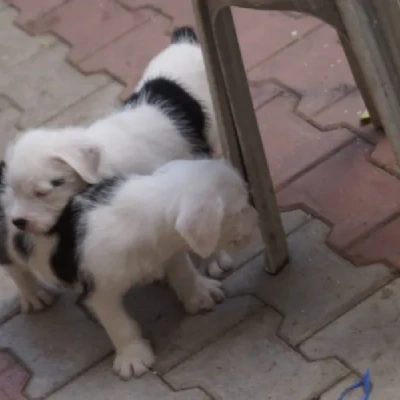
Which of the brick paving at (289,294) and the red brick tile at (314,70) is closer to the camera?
the brick paving at (289,294)

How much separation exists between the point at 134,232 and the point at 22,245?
41 cm

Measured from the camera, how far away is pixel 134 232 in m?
2.46

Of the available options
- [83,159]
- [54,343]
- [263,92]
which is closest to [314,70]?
[263,92]

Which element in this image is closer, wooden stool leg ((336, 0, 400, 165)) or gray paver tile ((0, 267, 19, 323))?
wooden stool leg ((336, 0, 400, 165))

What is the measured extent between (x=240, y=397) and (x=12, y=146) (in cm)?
97

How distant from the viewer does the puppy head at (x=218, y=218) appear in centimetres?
235

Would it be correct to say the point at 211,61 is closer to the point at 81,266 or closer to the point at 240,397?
the point at 81,266

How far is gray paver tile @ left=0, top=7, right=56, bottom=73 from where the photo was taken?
4.23m

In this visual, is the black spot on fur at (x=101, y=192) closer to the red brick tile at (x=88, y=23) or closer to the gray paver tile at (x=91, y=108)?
the gray paver tile at (x=91, y=108)

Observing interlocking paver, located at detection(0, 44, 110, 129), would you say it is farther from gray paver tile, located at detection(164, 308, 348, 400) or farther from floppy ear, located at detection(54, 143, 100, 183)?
gray paver tile, located at detection(164, 308, 348, 400)

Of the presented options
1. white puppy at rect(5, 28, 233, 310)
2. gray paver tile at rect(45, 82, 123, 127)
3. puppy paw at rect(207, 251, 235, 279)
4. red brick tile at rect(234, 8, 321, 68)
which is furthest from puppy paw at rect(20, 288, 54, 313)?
red brick tile at rect(234, 8, 321, 68)

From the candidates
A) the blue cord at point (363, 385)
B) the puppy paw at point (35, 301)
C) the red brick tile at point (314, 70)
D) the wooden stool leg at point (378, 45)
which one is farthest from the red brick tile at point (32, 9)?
the wooden stool leg at point (378, 45)

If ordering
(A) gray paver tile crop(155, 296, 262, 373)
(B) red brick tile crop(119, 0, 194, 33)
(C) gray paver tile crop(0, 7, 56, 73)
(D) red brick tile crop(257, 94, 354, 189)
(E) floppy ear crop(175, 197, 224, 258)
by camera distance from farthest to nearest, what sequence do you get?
(C) gray paver tile crop(0, 7, 56, 73) → (B) red brick tile crop(119, 0, 194, 33) → (D) red brick tile crop(257, 94, 354, 189) → (A) gray paver tile crop(155, 296, 262, 373) → (E) floppy ear crop(175, 197, 224, 258)

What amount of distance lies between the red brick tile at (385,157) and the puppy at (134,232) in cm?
68
